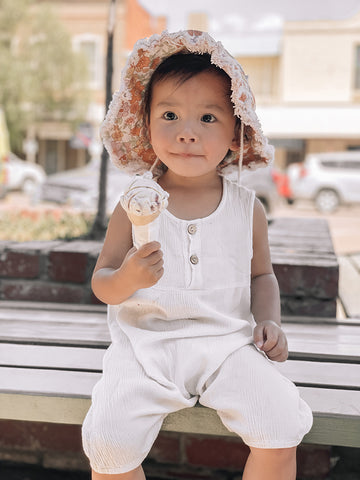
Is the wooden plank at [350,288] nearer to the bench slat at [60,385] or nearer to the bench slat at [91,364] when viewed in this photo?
the bench slat at [91,364]

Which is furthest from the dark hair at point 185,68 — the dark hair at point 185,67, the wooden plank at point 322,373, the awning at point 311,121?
the awning at point 311,121

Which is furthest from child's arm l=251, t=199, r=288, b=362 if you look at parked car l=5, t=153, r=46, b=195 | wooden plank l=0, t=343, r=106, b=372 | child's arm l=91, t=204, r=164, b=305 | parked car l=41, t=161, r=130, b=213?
parked car l=5, t=153, r=46, b=195

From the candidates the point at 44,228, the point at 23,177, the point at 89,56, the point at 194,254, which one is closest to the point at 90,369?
the point at 194,254

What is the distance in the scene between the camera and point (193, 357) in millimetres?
1368

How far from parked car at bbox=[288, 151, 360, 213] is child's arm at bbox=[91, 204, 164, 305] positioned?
1200cm

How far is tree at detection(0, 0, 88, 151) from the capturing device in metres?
18.5

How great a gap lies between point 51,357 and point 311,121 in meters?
20.7

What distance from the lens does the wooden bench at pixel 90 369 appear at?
4.25ft

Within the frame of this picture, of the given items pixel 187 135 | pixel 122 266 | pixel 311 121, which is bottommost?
pixel 122 266

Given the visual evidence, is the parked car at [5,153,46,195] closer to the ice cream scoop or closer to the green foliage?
the green foliage

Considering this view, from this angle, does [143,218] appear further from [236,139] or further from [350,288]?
[350,288]

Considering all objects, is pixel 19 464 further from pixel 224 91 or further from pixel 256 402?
pixel 224 91

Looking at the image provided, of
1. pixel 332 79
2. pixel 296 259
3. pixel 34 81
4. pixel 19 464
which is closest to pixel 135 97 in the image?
pixel 296 259

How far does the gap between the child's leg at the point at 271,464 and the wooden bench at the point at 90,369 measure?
80mm
